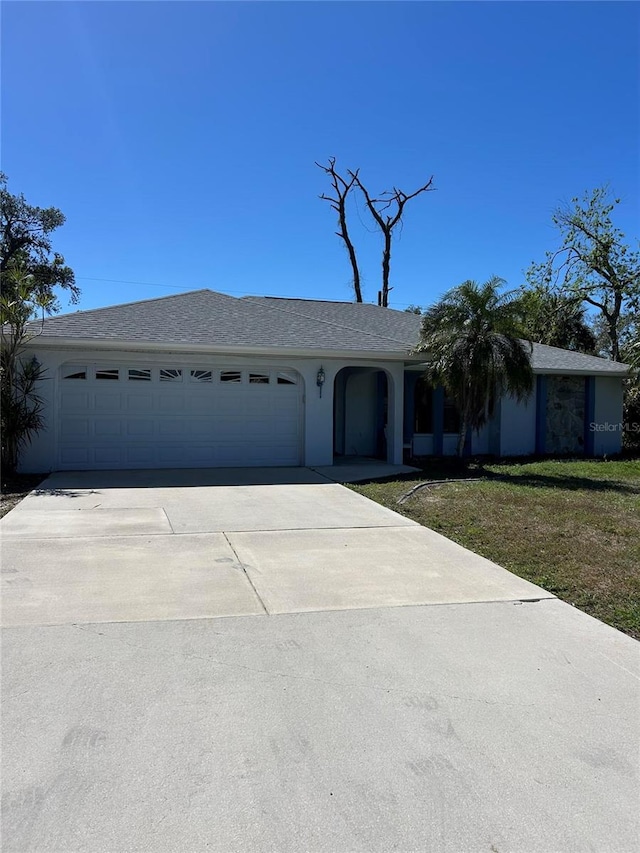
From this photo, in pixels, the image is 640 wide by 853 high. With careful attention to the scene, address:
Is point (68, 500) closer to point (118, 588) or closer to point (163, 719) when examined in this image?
point (118, 588)

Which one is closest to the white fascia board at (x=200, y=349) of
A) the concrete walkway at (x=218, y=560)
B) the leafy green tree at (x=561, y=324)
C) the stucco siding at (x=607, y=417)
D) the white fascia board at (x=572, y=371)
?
the white fascia board at (x=572, y=371)

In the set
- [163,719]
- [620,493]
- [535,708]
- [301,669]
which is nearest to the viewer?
[163,719]

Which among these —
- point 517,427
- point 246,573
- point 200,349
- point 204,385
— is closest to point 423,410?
point 517,427

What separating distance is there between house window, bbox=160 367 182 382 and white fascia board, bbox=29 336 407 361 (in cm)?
56

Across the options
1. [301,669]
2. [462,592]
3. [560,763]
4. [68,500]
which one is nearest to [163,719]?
[301,669]

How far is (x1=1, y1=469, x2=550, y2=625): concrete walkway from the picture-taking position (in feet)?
16.3

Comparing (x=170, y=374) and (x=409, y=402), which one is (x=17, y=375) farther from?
(x=409, y=402)

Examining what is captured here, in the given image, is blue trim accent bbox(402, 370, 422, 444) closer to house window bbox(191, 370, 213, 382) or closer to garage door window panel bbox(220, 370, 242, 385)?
garage door window panel bbox(220, 370, 242, 385)

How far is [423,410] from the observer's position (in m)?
17.1

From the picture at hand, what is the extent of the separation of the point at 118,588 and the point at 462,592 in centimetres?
298

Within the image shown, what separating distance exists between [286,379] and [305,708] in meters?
10.9

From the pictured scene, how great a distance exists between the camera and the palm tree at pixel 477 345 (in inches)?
520

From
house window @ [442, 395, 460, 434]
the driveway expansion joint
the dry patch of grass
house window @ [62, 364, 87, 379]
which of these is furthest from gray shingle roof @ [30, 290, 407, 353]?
the driveway expansion joint

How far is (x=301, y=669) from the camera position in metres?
3.84
